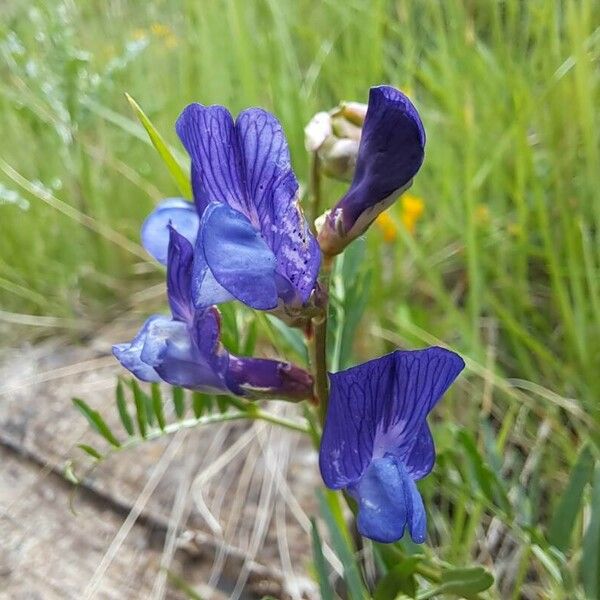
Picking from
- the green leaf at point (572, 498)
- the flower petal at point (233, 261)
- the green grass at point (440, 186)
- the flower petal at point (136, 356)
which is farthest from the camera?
the green grass at point (440, 186)

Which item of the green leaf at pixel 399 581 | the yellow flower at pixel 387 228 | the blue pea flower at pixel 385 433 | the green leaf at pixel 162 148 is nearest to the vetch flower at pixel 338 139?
the green leaf at pixel 162 148

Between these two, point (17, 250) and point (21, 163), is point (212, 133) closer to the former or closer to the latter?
point (17, 250)

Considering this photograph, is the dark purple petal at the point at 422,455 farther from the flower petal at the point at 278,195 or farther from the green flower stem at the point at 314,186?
the green flower stem at the point at 314,186

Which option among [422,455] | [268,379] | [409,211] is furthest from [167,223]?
[409,211]

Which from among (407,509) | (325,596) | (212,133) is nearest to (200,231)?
(212,133)

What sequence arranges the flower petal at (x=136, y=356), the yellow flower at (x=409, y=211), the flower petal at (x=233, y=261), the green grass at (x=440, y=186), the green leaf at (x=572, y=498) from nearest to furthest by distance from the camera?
the flower petal at (x=233, y=261), the flower petal at (x=136, y=356), the green leaf at (x=572, y=498), the green grass at (x=440, y=186), the yellow flower at (x=409, y=211)

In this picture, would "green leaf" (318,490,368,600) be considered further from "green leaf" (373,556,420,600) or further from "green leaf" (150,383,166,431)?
"green leaf" (150,383,166,431)

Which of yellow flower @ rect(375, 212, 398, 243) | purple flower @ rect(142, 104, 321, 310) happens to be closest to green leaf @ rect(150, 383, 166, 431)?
purple flower @ rect(142, 104, 321, 310)
